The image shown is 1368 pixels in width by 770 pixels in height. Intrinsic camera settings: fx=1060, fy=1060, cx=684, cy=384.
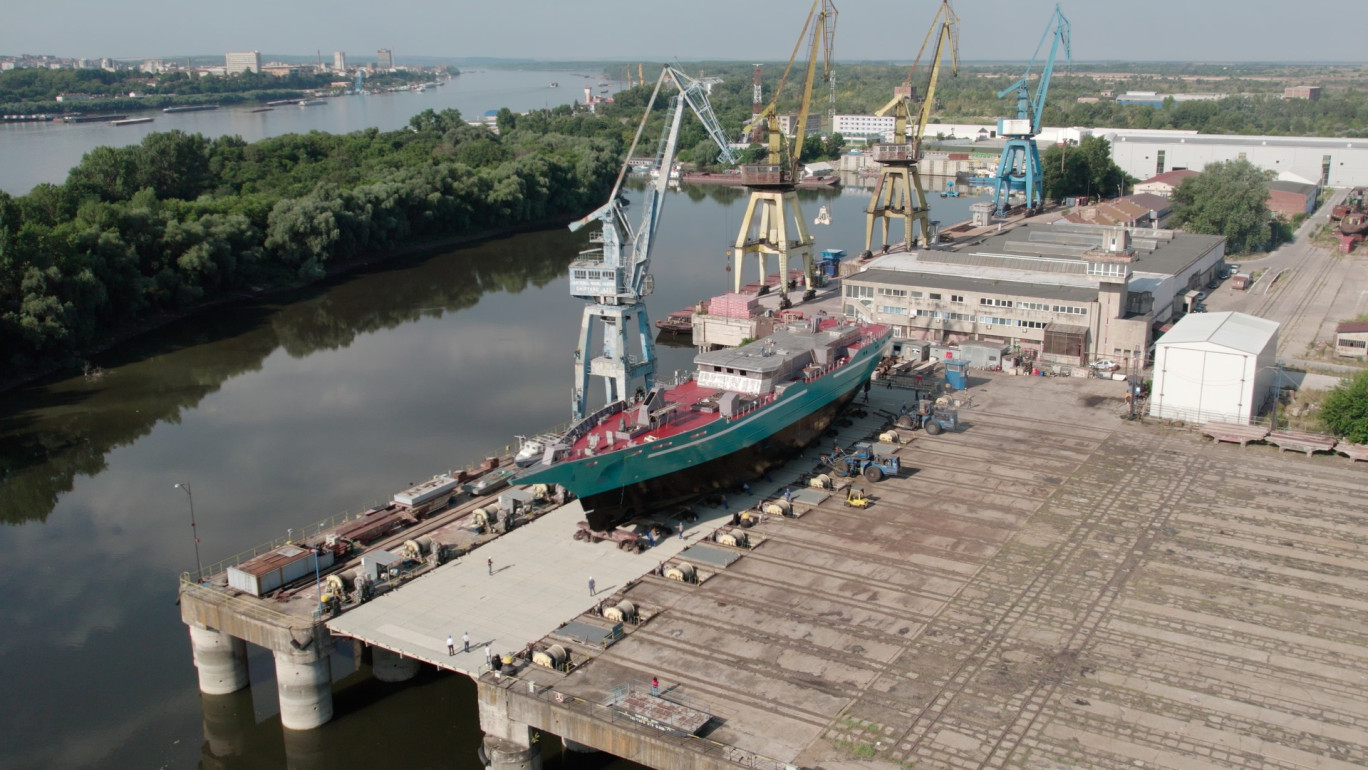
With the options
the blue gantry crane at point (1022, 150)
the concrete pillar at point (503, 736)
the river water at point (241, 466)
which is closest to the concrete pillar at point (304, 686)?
the river water at point (241, 466)

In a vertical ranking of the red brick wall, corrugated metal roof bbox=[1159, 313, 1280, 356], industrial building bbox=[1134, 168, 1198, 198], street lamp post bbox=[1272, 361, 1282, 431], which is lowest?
street lamp post bbox=[1272, 361, 1282, 431]

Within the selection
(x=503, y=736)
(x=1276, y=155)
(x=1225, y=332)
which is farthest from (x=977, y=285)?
(x=1276, y=155)

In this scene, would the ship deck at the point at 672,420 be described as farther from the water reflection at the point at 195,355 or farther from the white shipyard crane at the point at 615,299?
the water reflection at the point at 195,355

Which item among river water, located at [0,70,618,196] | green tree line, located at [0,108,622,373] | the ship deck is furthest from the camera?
river water, located at [0,70,618,196]

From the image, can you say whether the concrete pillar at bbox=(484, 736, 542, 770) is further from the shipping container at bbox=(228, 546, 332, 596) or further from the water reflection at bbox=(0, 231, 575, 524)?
the water reflection at bbox=(0, 231, 575, 524)

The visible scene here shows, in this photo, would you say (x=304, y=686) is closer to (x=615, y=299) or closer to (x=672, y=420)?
(x=672, y=420)

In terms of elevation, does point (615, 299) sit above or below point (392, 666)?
above

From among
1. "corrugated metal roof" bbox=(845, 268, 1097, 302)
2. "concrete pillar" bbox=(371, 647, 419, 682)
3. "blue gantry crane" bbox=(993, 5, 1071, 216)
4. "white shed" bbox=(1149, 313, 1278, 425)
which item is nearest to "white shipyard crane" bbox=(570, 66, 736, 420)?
"concrete pillar" bbox=(371, 647, 419, 682)
